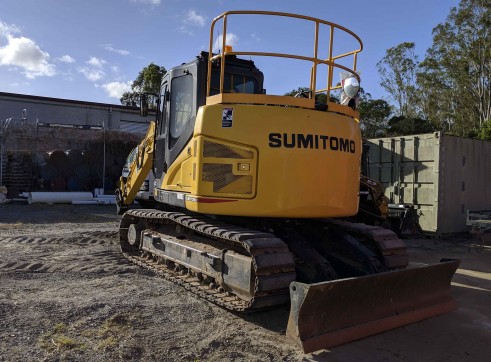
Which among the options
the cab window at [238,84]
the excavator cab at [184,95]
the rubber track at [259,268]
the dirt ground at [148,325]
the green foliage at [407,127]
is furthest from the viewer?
the green foliage at [407,127]

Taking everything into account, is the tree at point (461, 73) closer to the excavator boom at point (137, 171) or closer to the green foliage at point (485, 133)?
the green foliage at point (485, 133)

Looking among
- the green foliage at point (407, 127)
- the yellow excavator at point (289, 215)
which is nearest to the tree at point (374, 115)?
the green foliage at point (407, 127)

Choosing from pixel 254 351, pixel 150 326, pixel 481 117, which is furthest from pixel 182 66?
pixel 481 117

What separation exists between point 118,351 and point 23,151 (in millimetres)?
17498

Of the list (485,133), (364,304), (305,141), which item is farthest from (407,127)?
(364,304)

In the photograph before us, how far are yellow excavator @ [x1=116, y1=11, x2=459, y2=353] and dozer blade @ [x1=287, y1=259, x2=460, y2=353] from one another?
13 millimetres

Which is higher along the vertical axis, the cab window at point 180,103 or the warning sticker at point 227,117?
the cab window at point 180,103

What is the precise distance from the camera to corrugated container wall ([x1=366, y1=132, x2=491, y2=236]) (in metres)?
11.8

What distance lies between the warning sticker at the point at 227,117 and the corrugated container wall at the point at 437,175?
8304 millimetres

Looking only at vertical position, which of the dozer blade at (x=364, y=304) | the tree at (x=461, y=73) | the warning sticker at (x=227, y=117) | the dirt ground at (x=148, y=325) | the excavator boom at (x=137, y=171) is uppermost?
the tree at (x=461, y=73)

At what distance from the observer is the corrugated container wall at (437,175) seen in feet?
38.7

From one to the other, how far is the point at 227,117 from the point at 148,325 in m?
2.35

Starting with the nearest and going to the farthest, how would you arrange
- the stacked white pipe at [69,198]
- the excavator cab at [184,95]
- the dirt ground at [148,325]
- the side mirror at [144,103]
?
the dirt ground at [148,325] → the excavator cab at [184,95] → the side mirror at [144,103] → the stacked white pipe at [69,198]

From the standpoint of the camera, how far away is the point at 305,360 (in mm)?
4078
